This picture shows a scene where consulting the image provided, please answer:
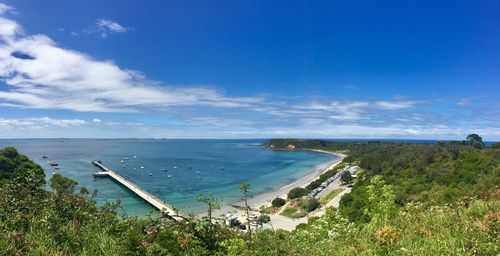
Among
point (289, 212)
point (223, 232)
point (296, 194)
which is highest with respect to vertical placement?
point (223, 232)

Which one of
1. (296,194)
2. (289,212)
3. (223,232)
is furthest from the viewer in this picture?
(296,194)

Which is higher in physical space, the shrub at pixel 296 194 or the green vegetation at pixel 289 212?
the shrub at pixel 296 194

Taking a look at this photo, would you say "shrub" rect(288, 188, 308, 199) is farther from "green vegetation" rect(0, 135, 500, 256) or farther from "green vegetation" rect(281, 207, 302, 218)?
"green vegetation" rect(0, 135, 500, 256)

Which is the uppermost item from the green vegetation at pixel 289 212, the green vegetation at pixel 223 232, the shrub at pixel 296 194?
the green vegetation at pixel 223 232

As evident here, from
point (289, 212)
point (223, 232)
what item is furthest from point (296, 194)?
point (223, 232)

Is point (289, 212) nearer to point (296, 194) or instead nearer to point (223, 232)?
point (296, 194)

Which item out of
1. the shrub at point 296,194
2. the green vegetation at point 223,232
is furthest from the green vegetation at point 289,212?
the green vegetation at point 223,232

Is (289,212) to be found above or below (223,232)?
below

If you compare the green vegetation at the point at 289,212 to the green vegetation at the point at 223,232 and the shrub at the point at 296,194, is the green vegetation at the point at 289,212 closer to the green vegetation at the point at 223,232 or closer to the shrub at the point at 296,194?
the shrub at the point at 296,194

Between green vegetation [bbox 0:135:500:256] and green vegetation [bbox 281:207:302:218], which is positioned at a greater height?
green vegetation [bbox 0:135:500:256]

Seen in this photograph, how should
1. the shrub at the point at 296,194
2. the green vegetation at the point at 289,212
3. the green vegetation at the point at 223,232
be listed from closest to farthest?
the green vegetation at the point at 223,232
the green vegetation at the point at 289,212
the shrub at the point at 296,194

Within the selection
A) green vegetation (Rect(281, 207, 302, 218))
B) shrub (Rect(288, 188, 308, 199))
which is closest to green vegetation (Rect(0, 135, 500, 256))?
green vegetation (Rect(281, 207, 302, 218))
